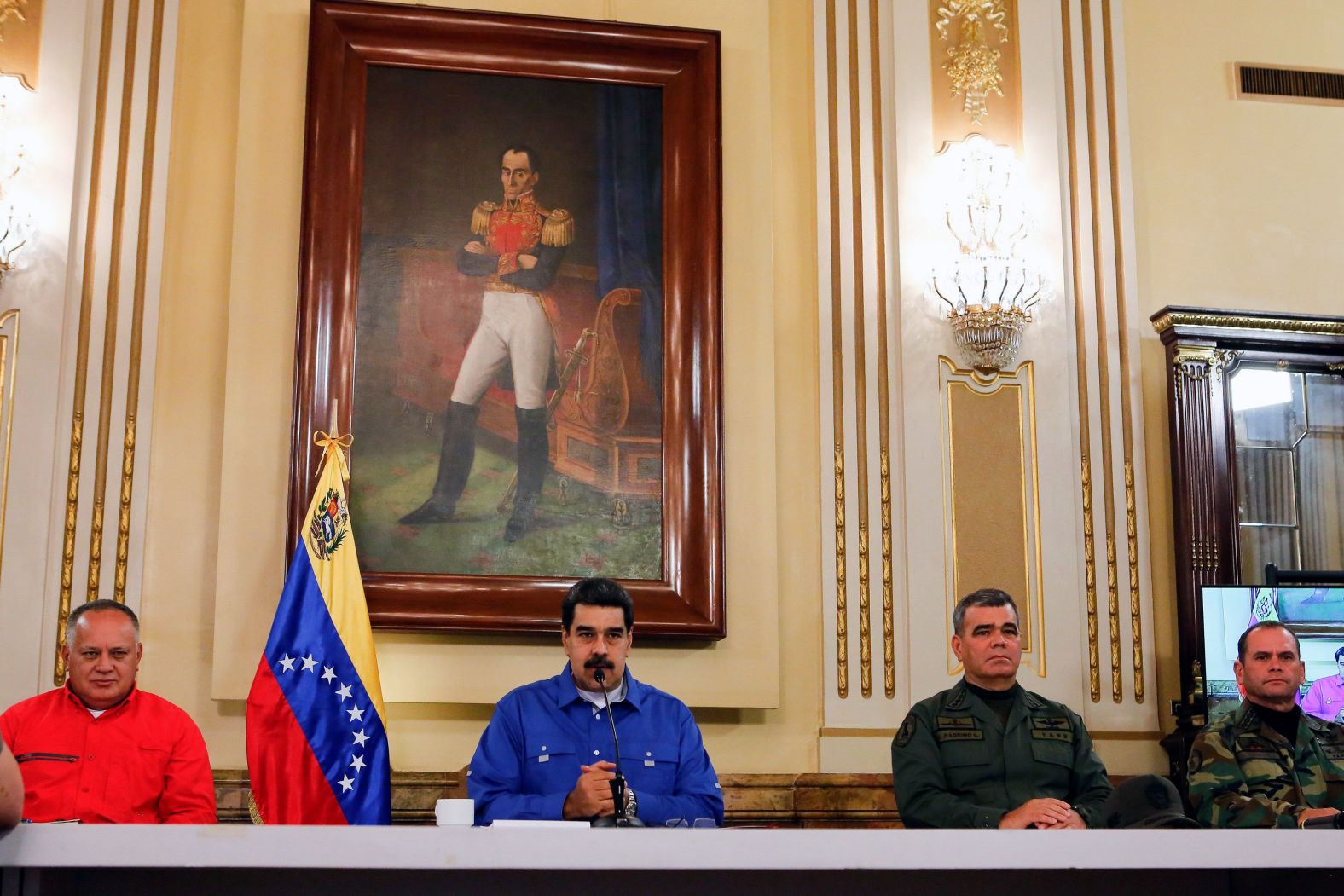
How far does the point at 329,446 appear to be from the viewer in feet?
15.6

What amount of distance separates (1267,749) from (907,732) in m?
1.07

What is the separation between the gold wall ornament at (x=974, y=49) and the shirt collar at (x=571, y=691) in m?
2.81

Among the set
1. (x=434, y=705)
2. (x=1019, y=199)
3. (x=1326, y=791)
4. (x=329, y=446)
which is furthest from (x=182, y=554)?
(x=1326, y=791)

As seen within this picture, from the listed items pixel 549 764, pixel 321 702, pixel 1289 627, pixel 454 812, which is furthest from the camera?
pixel 1289 627

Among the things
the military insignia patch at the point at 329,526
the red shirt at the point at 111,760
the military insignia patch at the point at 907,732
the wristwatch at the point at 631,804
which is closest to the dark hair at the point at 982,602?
the military insignia patch at the point at 907,732

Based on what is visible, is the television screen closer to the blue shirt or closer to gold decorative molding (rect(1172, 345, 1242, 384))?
gold decorative molding (rect(1172, 345, 1242, 384))

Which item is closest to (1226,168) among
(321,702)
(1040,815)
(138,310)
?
(1040,815)

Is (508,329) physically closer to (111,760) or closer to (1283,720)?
(111,760)

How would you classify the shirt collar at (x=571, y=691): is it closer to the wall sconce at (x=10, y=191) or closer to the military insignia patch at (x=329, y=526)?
the military insignia patch at (x=329, y=526)

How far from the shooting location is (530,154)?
5215 mm

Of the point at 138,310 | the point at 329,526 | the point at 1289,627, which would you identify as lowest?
the point at 1289,627

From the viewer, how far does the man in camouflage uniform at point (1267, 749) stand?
13.3ft

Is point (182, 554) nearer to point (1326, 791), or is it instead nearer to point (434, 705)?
point (434, 705)

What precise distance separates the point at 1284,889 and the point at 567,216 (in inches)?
145
